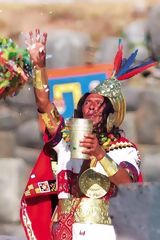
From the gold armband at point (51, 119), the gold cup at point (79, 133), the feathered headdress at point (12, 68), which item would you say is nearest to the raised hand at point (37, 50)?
the gold armband at point (51, 119)

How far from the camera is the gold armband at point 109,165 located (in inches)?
166

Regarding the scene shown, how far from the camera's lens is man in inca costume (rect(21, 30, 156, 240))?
4422 millimetres

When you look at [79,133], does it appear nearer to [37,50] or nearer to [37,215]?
[37,50]

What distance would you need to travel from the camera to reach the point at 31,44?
4578 millimetres

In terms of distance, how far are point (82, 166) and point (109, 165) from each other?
1.09 feet

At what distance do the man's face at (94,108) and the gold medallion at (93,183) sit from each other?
26 cm

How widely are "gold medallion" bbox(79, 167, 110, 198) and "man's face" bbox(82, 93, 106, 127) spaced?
258 millimetres

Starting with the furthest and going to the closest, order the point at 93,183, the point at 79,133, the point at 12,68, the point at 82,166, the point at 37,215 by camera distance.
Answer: the point at 12,68, the point at 37,215, the point at 82,166, the point at 93,183, the point at 79,133

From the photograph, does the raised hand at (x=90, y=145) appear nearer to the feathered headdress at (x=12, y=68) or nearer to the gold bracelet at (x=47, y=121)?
the gold bracelet at (x=47, y=121)

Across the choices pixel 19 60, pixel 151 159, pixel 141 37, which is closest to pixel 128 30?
pixel 141 37

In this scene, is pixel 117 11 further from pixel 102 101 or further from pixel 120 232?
pixel 102 101

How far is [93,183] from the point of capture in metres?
4.42

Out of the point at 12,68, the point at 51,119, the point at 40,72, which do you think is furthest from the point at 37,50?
the point at 12,68

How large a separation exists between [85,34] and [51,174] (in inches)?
214
